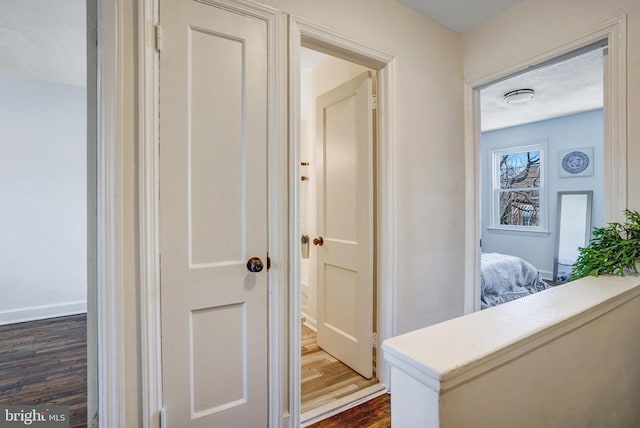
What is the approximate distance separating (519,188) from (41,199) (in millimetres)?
6928

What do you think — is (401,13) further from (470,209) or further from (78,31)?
(78,31)

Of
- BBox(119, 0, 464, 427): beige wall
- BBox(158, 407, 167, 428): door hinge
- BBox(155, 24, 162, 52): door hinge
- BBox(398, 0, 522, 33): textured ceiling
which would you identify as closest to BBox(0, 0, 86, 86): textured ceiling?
BBox(155, 24, 162, 52): door hinge

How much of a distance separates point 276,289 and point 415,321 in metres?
1.13

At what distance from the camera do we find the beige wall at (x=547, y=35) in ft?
5.05

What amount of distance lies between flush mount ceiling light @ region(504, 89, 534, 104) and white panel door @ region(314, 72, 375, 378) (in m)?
2.54

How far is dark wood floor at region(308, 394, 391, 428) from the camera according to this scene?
167 cm

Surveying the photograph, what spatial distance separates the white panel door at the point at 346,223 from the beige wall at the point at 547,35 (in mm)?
937

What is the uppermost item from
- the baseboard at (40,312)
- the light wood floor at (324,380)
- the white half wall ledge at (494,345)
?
the white half wall ledge at (494,345)

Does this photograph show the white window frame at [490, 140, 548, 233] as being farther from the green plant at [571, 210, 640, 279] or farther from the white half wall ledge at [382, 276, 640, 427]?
the white half wall ledge at [382, 276, 640, 427]

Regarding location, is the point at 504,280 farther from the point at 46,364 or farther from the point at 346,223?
the point at 46,364

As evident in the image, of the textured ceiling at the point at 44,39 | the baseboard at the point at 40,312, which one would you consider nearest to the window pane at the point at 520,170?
the textured ceiling at the point at 44,39

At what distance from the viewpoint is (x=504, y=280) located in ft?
11.3

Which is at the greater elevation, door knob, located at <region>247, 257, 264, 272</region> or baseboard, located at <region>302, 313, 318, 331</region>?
door knob, located at <region>247, 257, 264, 272</region>
